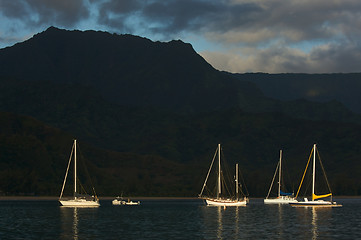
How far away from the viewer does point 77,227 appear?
106312mm

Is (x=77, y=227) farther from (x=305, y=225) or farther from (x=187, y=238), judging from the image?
(x=305, y=225)

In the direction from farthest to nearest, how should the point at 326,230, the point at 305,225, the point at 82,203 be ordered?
the point at 82,203
the point at 305,225
the point at 326,230

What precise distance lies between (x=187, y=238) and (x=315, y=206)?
111543 mm

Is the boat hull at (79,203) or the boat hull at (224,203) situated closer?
the boat hull at (79,203)

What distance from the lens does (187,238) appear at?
8781cm

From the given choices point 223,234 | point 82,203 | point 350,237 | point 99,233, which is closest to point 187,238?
point 223,234

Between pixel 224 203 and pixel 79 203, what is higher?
pixel 224 203

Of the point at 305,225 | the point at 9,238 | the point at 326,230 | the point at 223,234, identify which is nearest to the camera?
the point at 9,238

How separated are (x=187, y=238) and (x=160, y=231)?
1279 centimetres

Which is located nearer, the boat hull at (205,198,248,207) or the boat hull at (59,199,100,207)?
the boat hull at (59,199,100,207)

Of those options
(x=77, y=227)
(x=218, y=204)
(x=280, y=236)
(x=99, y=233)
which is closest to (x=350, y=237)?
(x=280, y=236)

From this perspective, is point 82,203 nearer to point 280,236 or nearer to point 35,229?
point 35,229

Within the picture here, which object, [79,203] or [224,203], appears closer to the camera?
[79,203]

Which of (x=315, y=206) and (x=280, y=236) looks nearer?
(x=280, y=236)
